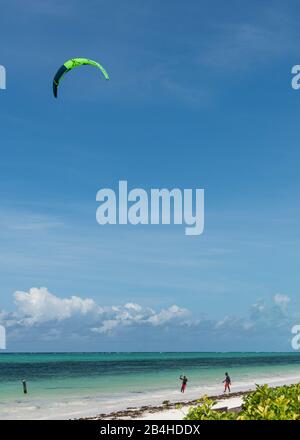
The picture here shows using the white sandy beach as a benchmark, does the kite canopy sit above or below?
above

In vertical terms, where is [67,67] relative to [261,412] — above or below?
above

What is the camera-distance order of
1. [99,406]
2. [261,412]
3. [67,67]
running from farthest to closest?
[99,406], [67,67], [261,412]

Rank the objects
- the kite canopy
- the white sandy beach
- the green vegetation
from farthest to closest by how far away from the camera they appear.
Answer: the white sandy beach < the kite canopy < the green vegetation

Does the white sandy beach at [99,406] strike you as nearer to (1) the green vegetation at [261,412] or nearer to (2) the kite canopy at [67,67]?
(2) the kite canopy at [67,67]

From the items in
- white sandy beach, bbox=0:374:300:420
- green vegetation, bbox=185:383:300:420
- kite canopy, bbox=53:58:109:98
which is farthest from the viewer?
white sandy beach, bbox=0:374:300:420

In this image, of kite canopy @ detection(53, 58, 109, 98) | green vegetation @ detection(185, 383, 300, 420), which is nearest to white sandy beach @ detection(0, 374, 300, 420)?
kite canopy @ detection(53, 58, 109, 98)

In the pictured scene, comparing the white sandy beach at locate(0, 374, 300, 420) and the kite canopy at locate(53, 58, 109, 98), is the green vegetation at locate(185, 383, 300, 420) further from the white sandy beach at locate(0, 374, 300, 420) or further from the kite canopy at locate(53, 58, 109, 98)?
the white sandy beach at locate(0, 374, 300, 420)

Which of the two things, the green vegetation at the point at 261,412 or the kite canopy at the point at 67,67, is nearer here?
the green vegetation at the point at 261,412

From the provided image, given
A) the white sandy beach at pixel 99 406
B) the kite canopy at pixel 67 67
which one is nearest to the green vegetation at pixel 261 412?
the kite canopy at pixel 67 67

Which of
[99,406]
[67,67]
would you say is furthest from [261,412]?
[99,406]

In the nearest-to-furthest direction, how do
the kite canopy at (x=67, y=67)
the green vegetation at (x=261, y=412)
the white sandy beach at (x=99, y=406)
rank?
1. the green vegetation at (x=261, y=412)
2. the kite canopy at (x=67, y=67)
3. the white sandy beach at (x=99, y=406)

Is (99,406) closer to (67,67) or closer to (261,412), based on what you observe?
(67,67)
